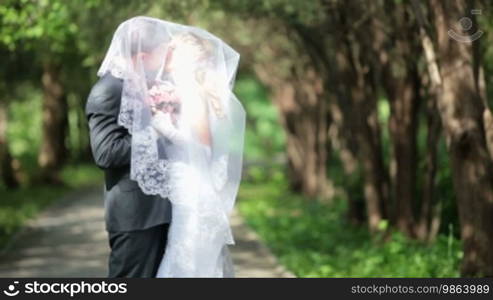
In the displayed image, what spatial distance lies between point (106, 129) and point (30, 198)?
1992cm

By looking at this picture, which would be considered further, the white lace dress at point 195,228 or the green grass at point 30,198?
the green grass at point 30,198

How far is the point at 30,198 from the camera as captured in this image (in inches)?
1001

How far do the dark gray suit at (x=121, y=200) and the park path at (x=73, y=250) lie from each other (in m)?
6.33

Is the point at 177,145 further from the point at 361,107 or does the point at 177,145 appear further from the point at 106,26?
the point at 106,26

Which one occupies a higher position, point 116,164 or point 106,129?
point 106,129

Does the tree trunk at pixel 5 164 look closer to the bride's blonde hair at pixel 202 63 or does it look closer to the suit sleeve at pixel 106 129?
the bride's blonde hair at pixel 202 63

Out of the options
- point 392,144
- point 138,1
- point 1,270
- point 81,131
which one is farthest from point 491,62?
point 81,131

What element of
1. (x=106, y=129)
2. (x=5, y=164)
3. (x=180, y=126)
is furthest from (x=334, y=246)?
(x=5, y=164)

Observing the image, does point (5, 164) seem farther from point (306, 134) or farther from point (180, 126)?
point (180, 126)

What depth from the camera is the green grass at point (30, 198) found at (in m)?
18.5

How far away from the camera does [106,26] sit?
53.3 feet

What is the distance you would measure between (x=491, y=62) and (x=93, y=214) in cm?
1010

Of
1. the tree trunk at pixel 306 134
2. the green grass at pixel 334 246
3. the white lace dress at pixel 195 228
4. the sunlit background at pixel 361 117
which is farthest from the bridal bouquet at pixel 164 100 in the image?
the tree trunk at pixel 306 134

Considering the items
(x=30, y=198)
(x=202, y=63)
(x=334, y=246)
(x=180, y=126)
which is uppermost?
(x=202, y=63)
